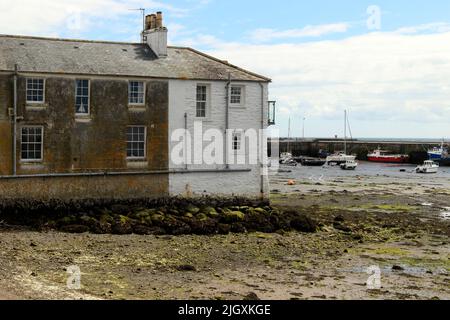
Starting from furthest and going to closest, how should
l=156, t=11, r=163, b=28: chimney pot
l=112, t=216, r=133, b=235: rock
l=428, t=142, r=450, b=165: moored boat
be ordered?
l=428, t=142, r=450, b=165: moored boat, l=156, t=11, r=163, b=28: chimney pot, l=112, t=216, r=133, b=235: rock

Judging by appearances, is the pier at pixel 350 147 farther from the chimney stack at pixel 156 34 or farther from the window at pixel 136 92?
the window at pixel 136 92

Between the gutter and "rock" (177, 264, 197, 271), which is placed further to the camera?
the gutter

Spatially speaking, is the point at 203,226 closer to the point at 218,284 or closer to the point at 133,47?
the point at 218,284

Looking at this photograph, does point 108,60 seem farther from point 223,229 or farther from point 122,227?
point 223,229

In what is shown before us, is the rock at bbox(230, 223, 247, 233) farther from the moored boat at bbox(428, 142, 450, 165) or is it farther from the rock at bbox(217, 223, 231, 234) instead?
the moored boat at bbox(428, 142, 450, 165)

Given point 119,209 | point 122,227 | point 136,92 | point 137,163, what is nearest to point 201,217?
point 119,209

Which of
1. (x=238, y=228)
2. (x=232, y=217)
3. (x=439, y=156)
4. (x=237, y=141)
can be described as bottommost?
(x=238, y=228)

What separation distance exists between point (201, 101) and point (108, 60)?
5214mm

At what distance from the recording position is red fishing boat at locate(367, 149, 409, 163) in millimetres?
115688

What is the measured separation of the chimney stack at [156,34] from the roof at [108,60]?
35 centimetres

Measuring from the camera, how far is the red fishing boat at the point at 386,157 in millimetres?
115688

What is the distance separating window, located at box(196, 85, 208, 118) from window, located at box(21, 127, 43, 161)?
27.1 ft

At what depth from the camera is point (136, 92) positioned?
34.4 meters

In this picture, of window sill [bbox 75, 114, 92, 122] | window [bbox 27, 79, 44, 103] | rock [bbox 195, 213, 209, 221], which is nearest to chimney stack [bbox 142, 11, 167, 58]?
window sill [bbox 75, 114, 92, 122]
